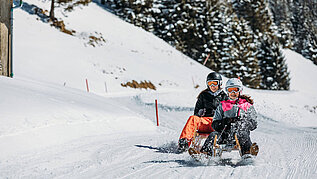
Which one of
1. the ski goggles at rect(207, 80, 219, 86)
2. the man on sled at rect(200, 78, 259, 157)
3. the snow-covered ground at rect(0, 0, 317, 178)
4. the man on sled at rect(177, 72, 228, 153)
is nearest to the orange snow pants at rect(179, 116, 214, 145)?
the man on sled at rect(177, 72, 228, 153)

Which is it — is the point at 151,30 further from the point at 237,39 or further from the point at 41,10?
the point at 41,10

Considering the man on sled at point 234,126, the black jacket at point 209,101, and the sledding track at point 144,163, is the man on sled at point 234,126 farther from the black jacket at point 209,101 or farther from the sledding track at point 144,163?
the black jacket at point 209,101

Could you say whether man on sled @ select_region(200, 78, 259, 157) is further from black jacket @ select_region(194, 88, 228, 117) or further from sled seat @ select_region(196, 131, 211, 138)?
black jacket @ select_region(194, 88, 228, 117)

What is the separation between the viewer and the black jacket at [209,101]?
20.5ft

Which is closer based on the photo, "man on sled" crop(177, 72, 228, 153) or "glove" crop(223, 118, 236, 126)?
"glove" crop(223, 118, 236, 126)

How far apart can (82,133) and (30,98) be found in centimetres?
151

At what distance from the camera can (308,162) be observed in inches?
198

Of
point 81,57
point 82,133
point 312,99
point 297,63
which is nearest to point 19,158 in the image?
point 82,133

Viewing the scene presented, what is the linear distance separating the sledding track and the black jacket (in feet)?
3.22

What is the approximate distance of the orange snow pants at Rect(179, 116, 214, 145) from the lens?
5797 millimetres

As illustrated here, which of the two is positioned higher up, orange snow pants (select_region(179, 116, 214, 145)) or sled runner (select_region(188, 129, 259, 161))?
orange snow pants (select_region(179, 116, 214, 145))

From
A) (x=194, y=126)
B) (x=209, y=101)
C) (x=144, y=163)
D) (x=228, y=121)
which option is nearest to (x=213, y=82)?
(x=209, y=101)

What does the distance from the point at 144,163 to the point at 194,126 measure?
1.27m

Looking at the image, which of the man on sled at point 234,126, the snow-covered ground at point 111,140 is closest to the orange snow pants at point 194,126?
the snow-covered ground at point 111,140
